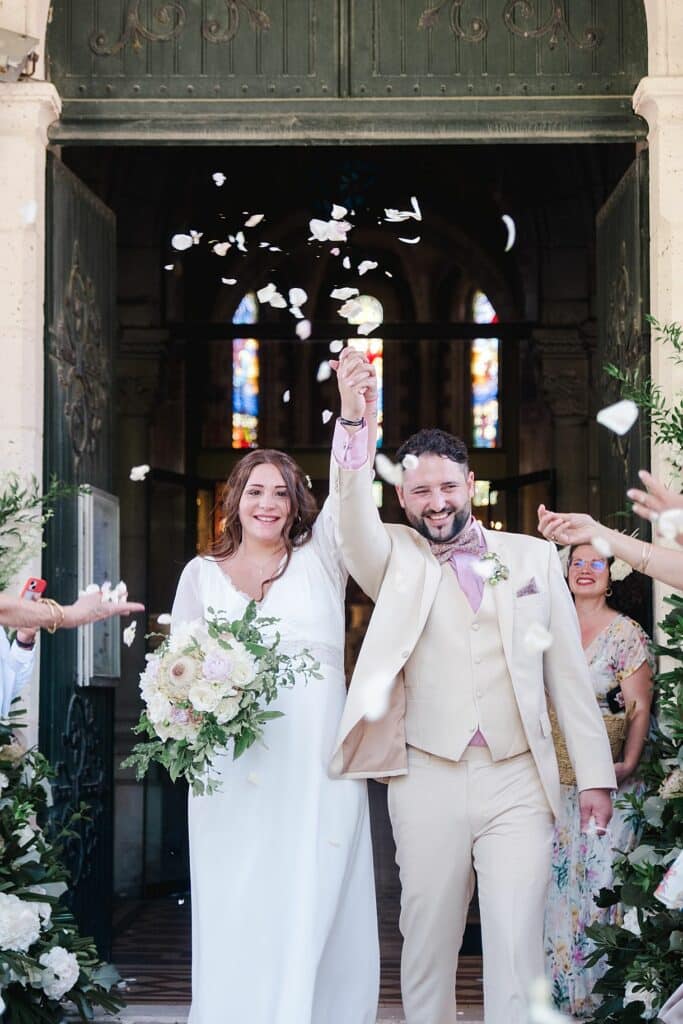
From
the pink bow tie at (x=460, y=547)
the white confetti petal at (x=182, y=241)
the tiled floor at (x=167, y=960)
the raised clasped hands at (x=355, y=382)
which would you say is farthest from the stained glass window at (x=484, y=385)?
the raised clasped hands at (x=355, y=382)

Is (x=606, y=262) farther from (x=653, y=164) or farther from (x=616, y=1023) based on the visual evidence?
(x=616, y=1023)

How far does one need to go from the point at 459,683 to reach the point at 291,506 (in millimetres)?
890

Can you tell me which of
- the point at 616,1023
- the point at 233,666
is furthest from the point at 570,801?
the point at 233,666

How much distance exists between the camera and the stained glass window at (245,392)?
16922 mm

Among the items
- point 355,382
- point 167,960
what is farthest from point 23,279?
point 167,960

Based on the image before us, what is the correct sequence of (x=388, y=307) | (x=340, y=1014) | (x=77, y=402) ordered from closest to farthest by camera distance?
(x=340, y=1014) < (x=77, y=402) < (x=388, y=307)

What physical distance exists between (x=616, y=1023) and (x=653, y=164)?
3.28 meters

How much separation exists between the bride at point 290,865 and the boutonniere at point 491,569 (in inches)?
20.4

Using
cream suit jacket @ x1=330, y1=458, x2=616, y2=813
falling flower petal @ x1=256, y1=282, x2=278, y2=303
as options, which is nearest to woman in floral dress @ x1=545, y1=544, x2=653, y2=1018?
cream suit jacket @ x1=330, y1=458, x2=616, y2=813

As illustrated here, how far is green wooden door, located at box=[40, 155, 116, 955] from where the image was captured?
6.54 m

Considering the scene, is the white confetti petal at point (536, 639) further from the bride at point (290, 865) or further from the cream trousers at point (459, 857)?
the bride at point (290, 865)

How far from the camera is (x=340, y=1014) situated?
5.14m

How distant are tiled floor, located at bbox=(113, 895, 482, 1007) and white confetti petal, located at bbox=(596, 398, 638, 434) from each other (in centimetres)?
249

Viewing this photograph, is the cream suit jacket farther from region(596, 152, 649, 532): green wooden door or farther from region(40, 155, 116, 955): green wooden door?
region(40, 155, 116, 955): green wooden door
